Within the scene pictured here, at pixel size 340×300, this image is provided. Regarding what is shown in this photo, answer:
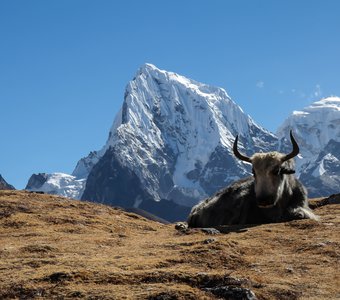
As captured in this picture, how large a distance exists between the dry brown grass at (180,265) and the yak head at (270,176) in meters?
1.19

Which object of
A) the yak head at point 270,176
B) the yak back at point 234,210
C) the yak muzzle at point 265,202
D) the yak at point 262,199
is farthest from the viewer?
the yak back at point 234,210

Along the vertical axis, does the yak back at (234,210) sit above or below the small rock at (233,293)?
above

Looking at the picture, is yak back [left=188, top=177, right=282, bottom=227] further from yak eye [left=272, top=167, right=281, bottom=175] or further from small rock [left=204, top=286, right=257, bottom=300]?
small rock [left=204, top=286, right=257, bottom=300]

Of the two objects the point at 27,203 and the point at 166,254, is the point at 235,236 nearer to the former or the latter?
the point at 166,254

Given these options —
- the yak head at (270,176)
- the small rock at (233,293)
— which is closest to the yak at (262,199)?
the yak head at (270,176)

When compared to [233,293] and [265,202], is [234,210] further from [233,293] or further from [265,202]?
[233,293]

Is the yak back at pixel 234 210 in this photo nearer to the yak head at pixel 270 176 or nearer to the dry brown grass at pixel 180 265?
the yak head at pixel 270 176

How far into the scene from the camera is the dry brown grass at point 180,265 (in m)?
9.89

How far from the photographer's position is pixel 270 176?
1877 cm

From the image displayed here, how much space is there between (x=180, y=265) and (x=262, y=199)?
268 inches

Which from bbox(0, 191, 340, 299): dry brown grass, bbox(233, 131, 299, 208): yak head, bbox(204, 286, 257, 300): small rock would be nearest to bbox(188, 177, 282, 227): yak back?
bbox(233, 131, 299, 208): yak head

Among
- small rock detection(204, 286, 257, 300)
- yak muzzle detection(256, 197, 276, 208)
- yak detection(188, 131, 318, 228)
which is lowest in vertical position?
small rock detection(204, 286, 257, 300)

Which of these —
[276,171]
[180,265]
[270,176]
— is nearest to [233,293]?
[180,265]

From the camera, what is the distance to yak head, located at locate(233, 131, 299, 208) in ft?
59.4
